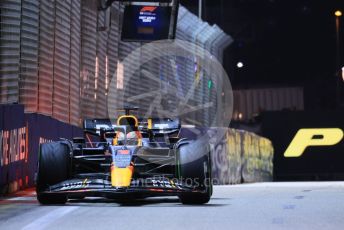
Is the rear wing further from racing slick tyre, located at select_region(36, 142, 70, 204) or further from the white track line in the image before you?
the white track line

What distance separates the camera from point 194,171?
11742 mm

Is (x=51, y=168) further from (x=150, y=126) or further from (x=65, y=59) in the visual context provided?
(x=65, y=59)

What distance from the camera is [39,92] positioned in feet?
63.9

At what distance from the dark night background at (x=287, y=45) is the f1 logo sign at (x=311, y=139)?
100ft

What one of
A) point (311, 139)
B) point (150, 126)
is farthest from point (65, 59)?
point (311, 139)

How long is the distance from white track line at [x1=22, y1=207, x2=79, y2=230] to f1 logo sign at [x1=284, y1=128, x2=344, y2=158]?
26.4 meters

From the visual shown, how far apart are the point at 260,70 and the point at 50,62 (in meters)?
50.4

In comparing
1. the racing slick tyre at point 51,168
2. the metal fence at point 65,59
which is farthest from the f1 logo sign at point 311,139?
the racing slick tyre at point 51,168

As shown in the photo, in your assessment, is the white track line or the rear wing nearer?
the white track line

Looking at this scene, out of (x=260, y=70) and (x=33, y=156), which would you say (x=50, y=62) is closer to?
(x=33, y=156)

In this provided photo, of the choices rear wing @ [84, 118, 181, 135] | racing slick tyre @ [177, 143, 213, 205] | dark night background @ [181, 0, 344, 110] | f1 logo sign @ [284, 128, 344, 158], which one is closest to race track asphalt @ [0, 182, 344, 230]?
racing slick tyre @ [177, 143, 213, 205]

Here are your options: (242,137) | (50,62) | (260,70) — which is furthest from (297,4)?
(50,62)

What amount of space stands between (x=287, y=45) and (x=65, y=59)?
169 ft

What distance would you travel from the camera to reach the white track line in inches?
336
